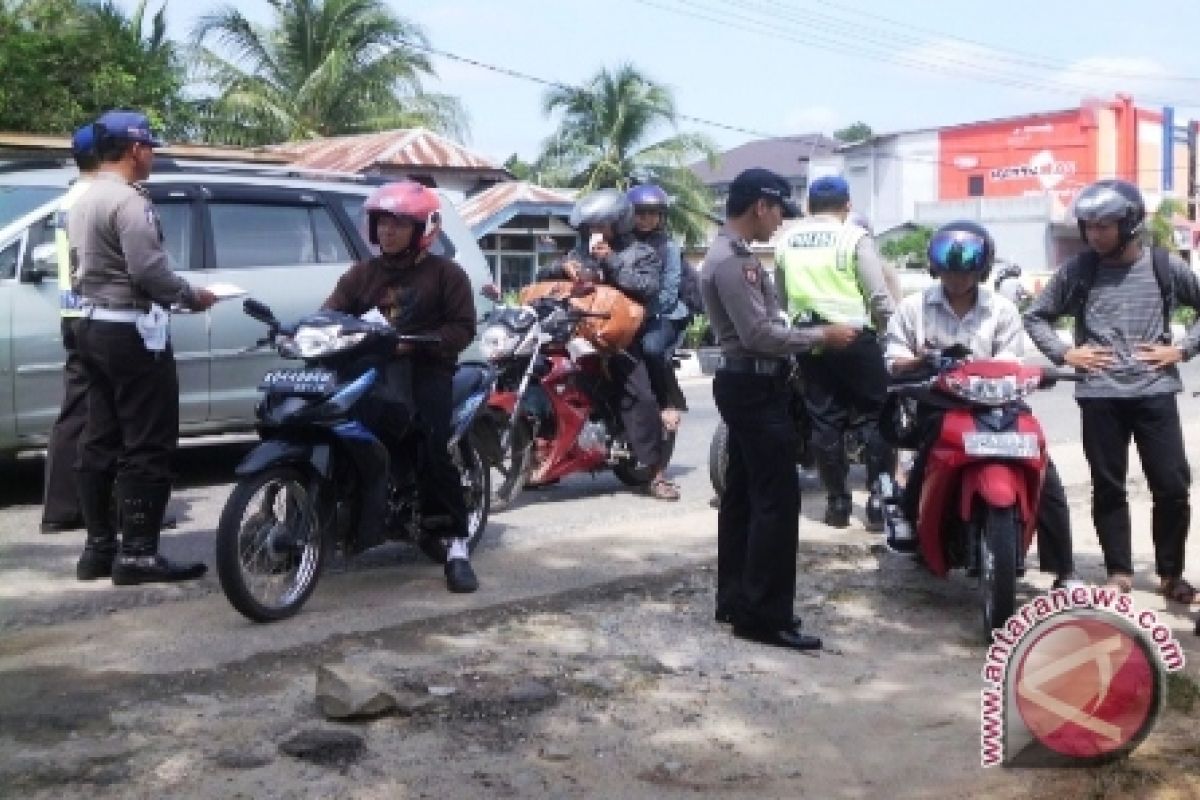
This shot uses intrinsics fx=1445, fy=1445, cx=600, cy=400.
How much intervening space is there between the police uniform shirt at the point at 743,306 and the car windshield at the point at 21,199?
13.9ft

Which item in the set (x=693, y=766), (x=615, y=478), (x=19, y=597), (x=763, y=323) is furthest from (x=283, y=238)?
(x=693, y=766)

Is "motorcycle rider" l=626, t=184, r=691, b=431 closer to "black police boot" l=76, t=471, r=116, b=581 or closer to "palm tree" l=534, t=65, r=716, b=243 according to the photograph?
"black police boot" l=76, t=471, r=116, b=581

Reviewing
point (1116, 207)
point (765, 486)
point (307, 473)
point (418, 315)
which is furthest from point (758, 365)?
point (307, 473)

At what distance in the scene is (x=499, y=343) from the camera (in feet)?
24.9

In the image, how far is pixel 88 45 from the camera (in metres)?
20.4

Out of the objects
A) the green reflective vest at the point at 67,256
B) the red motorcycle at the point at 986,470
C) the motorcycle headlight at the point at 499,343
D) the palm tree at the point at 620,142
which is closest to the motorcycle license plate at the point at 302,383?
the green reflective vest at the point at 67,256

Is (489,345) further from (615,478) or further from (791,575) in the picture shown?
(791,575)

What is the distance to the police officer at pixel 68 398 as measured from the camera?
6.11m

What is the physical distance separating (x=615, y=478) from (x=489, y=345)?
193 cm

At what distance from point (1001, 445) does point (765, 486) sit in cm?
92

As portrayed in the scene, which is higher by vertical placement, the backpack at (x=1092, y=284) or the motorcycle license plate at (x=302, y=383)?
the backpack at (x=1092, y=284)

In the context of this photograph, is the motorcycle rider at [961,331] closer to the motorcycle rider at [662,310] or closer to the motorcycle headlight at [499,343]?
the motorcycle headlight at [499,343]

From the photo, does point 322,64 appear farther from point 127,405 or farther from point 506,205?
point 127,405

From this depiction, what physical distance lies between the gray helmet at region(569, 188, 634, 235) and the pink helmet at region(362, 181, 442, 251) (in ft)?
7.34
